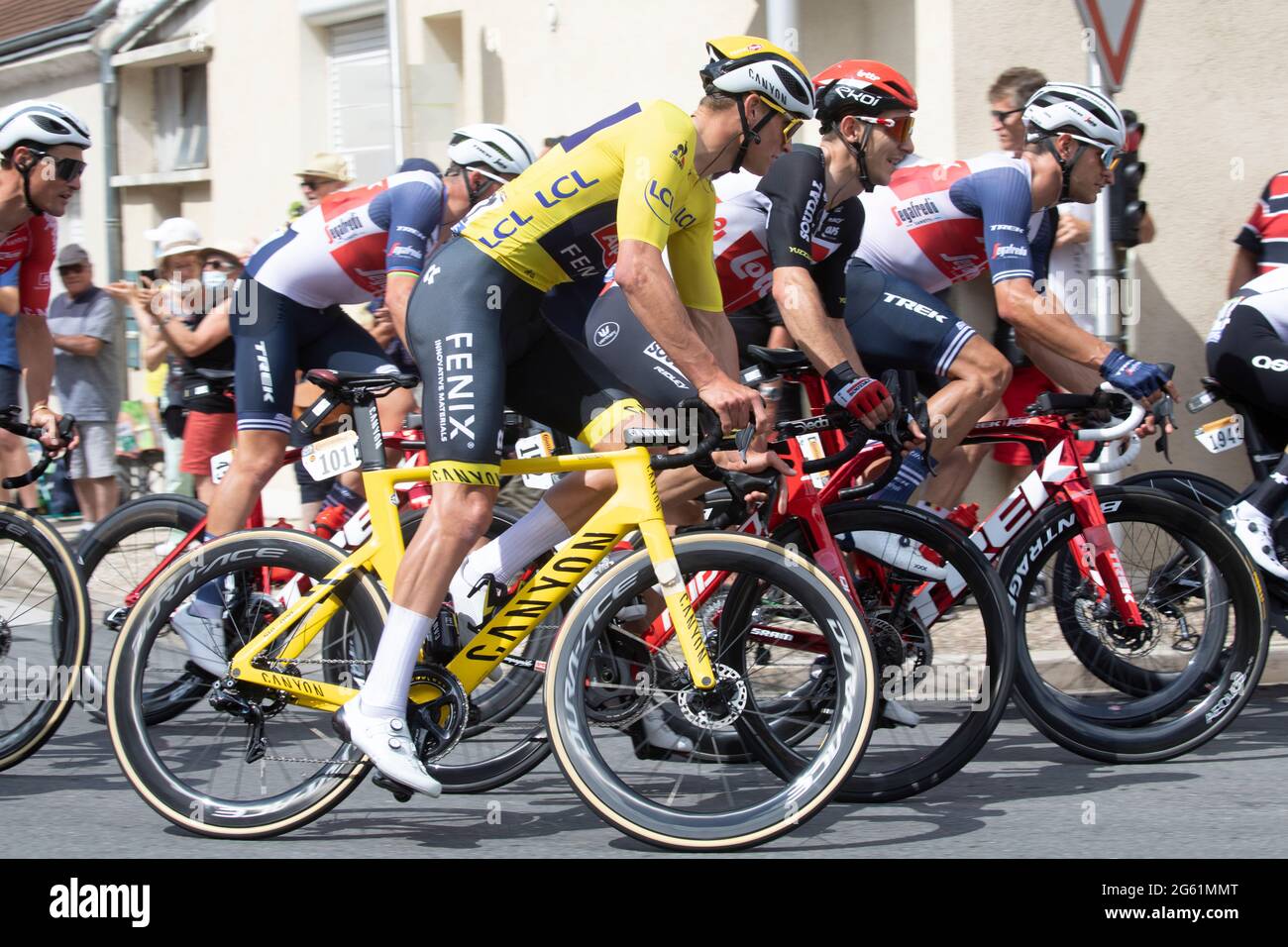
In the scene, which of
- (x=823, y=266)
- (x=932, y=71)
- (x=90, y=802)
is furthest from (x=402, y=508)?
(x=932, y=71)

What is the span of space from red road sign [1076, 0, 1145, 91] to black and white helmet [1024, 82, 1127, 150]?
Result: 60 centimetres

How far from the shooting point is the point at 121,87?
13477 mm

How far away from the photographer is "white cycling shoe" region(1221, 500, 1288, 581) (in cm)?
554

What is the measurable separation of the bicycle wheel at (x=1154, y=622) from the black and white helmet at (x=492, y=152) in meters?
2.51

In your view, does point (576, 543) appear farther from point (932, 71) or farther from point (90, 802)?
point (932, 71)

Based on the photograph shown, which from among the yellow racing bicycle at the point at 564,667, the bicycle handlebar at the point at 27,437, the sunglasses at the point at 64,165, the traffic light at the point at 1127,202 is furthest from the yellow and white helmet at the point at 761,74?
the traffic light at the point at 1127,202

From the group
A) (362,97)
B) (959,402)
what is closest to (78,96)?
(362,97)

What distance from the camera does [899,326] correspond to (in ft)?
17.9

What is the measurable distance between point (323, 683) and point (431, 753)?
364mm

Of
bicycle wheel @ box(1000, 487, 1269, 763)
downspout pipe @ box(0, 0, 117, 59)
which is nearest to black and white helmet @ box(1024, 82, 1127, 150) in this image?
bicycle wheel @ box(1000, 487, 1269, 763)

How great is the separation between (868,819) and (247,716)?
1.76 metres

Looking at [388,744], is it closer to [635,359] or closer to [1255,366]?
[635,359]

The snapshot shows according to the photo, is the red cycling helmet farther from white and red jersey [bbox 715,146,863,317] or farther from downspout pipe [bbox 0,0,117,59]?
downspout pipe [bbox 0,0,117,59]

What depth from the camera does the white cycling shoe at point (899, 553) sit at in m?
4.53
